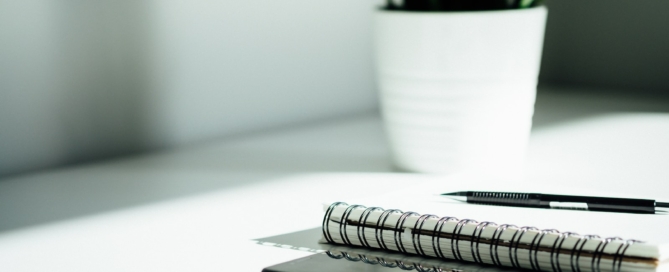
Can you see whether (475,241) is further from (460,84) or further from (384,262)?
(460,84)

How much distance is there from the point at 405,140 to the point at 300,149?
25 cm

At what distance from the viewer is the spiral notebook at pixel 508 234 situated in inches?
18.8

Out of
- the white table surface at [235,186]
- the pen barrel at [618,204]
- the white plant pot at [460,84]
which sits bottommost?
the white table surface at [235,186]

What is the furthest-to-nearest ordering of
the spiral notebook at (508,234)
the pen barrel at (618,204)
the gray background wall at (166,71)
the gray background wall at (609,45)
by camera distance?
the gray background wall at (609,45), the gray background wall at (166,71), the pen barrel at (618,204), the spiral notebook at (508,234)

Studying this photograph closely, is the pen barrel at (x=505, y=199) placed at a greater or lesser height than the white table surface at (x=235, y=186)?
greater

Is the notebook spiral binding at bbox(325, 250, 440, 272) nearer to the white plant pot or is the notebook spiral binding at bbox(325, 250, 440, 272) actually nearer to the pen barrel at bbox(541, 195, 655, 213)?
the pen barrel at bbox(541, 195, 655, 213)

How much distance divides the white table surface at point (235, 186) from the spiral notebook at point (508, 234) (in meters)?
0.07

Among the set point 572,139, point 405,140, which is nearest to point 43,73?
point 405,140

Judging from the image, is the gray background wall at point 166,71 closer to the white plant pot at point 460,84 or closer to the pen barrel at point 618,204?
the white plant pot at point 460,84

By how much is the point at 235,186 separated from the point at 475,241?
0.43 meters

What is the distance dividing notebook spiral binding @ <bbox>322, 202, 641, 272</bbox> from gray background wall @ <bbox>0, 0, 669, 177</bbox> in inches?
21.9

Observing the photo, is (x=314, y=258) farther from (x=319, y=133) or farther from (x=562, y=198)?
(x=319, y=133)

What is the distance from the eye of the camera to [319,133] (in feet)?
4.16

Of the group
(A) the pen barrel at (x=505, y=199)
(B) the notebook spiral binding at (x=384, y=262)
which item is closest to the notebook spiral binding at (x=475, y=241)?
(B) the notebook spiral binding at (x=384, y=262)
